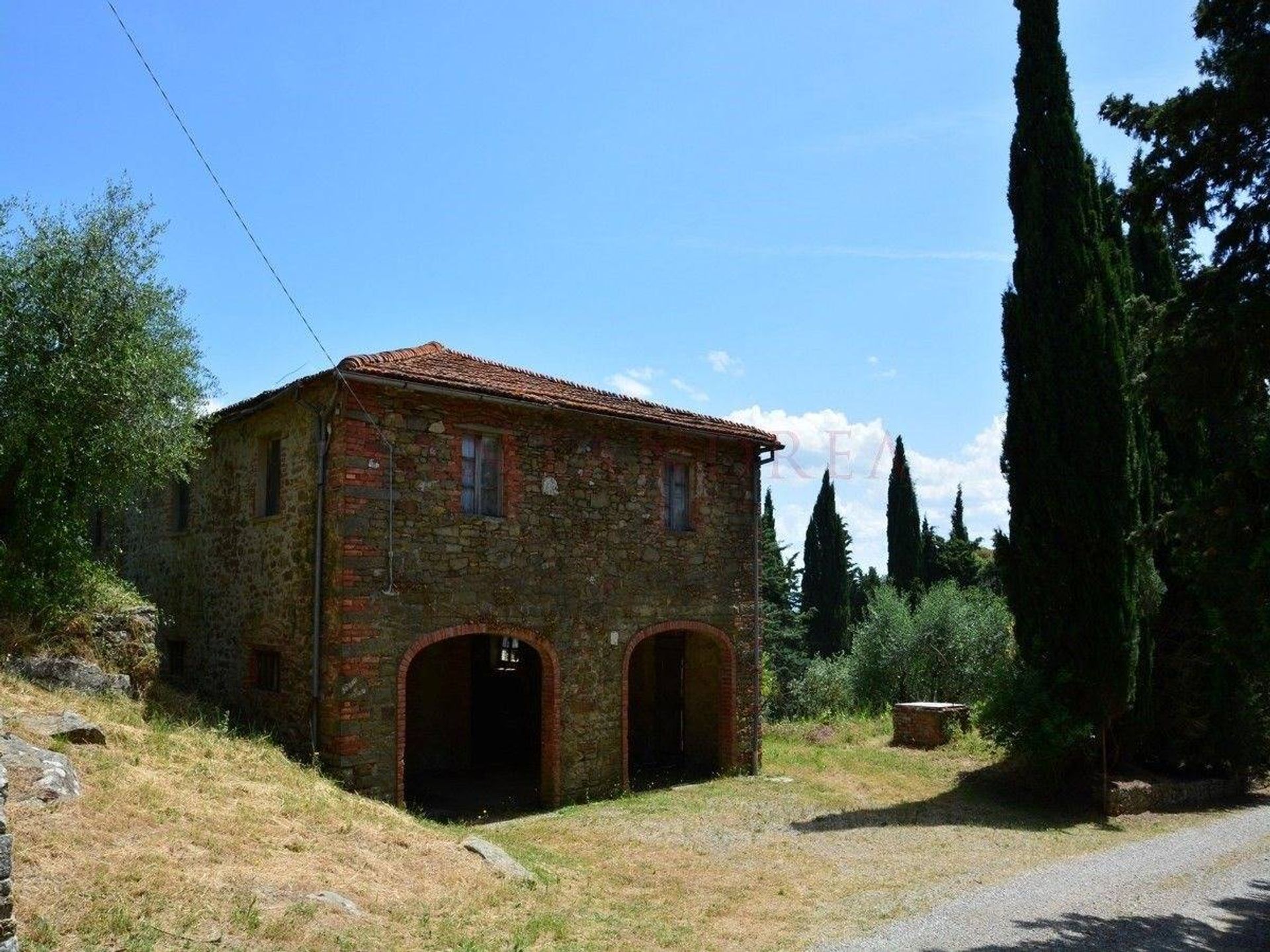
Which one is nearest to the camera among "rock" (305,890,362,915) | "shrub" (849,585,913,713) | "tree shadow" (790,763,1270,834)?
"rock" (305,890,362,915)

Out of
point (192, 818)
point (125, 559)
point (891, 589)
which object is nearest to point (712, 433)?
point (192, 818)

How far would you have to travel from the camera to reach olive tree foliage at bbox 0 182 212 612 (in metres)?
10.9

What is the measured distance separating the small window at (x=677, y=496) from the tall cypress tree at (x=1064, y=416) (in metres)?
5.06

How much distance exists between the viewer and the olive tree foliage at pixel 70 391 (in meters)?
10.9

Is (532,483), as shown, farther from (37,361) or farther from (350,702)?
(37,361)

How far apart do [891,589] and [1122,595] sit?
13432 millimetres

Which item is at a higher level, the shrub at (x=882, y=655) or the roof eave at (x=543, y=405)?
the roof eave at (x=543, y=405)

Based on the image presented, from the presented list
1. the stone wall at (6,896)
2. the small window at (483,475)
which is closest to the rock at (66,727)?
the stone wall at (6,896)

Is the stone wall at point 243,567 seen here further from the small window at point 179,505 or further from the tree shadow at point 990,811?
the tree shadow at point 990,811

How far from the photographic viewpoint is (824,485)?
122 feet

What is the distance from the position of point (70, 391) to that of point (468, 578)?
5.21m

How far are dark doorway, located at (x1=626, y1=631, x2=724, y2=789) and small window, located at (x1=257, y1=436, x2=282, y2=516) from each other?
6522 millimetres

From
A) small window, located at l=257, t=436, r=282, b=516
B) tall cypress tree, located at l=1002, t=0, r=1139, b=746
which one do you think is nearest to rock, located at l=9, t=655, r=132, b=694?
small window, located at l=257, t=436, r=282, b=516

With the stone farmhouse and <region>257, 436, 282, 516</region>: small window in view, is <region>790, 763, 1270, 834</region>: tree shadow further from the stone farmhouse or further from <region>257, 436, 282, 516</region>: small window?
<region>257, 436, 282, 516</region>: small window
